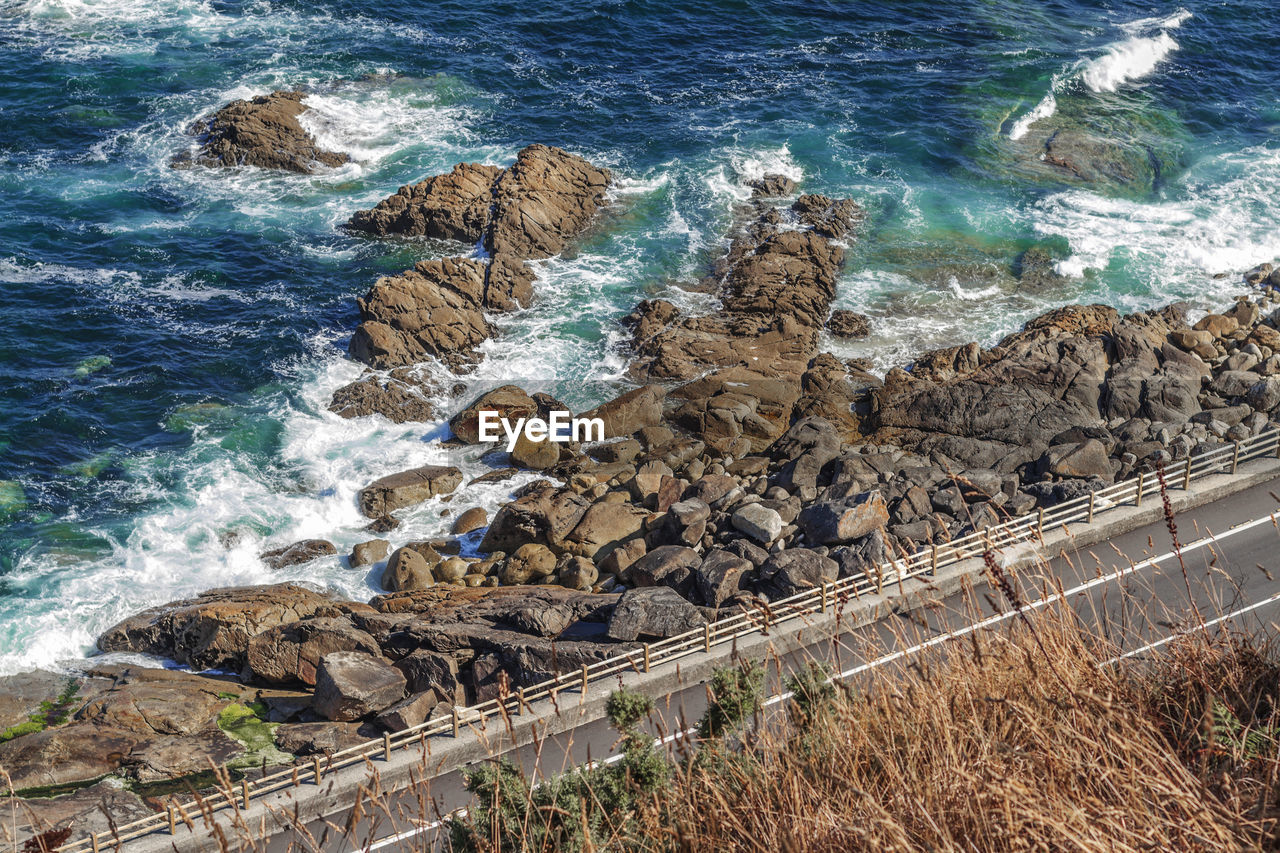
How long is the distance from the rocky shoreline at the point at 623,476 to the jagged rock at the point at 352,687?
55 millimetres

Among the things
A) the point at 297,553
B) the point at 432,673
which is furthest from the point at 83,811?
the point at 297,553

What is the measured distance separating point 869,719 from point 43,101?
Result: 54043 millimetres

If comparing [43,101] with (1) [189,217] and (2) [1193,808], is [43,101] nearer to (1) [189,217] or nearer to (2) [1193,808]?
(1) [189,217]

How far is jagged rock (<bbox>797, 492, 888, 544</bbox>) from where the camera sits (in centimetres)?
2355

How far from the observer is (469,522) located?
28953mm

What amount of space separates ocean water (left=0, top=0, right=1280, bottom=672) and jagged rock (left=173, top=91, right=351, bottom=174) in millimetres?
1015

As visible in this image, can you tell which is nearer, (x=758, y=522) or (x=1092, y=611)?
(x=1092, y=611)

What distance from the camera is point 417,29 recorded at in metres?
59.0

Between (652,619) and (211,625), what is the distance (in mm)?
10165

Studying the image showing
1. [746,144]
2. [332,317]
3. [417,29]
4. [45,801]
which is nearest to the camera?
[45,801]

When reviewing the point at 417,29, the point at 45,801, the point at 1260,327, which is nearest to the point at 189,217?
the point at 417,29

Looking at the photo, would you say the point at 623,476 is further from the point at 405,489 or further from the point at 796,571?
the point at 796,571

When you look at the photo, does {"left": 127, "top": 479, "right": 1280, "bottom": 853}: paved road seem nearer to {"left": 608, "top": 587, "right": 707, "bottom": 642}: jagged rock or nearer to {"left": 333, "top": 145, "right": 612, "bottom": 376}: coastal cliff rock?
{"left": 608, "top": 587, "right": 707, "bottom": 642}: jagged rock

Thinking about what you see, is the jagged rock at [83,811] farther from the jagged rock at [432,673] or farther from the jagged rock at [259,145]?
the jagged rock at [259,145]
